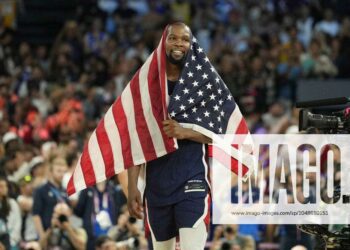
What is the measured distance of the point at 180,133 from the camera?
786cm

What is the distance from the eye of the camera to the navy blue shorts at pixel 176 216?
784 cm

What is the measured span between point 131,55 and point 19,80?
2073 mm

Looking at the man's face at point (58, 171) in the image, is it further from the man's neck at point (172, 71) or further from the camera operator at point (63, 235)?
the man's neck at point (172, 71)

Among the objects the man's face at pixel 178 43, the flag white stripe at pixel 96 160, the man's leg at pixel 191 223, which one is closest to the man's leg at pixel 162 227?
the man's leg at pixel 191 223

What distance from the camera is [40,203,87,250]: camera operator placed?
12.0 m

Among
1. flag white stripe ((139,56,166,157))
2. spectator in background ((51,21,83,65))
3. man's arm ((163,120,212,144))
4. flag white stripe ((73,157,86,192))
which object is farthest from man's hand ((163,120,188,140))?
spectator in background ((51,21,83,65))

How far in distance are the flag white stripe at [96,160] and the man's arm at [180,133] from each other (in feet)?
2.21

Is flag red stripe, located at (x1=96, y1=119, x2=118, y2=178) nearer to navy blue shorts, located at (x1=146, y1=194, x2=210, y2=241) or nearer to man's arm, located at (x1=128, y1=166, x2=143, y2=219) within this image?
man's arm, located at (x1=128, y1=166, x2=143, y2=219)

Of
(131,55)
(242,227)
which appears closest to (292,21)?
(131,55)

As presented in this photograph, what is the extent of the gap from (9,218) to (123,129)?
424cm

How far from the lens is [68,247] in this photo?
12.1 metres

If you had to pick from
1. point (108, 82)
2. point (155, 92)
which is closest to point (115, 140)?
point (155, 92)

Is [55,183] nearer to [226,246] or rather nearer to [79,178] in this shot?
[226,246]

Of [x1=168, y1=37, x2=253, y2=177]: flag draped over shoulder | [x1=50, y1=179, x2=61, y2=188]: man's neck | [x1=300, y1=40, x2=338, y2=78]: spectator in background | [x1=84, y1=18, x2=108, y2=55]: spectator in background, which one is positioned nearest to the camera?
[x1=168, y1=37, x2=253, y2=177]: flag draped over shoulder
